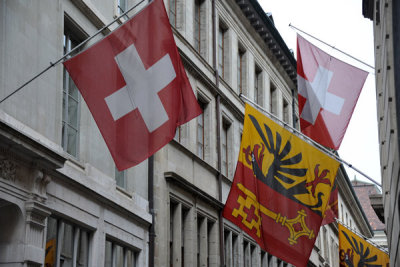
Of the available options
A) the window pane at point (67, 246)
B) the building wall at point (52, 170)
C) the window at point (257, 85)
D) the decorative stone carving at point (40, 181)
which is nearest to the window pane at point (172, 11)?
the building wall at point (52, 170)

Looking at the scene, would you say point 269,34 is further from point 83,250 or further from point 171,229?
point 83,250

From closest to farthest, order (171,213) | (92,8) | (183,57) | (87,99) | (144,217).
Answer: (87,99)
(92,8)
(144,217)
(171,213)
(183,57)

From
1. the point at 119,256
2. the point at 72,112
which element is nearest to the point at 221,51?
the point at 119,256

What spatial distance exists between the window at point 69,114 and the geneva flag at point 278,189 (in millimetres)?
3741

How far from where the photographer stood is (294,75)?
136ft

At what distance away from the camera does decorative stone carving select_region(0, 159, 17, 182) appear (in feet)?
49.3

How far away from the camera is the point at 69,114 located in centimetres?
1875

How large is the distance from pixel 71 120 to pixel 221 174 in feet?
34.7

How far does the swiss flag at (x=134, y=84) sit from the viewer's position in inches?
559

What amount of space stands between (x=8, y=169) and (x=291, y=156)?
22.6 ft

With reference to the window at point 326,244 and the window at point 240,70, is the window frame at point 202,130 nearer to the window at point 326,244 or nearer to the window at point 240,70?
the window at point 240,70

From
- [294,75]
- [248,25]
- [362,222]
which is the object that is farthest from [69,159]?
[362,222]

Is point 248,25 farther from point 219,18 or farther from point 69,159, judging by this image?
point 69,159

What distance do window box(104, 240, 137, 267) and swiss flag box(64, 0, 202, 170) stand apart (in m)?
6.17
